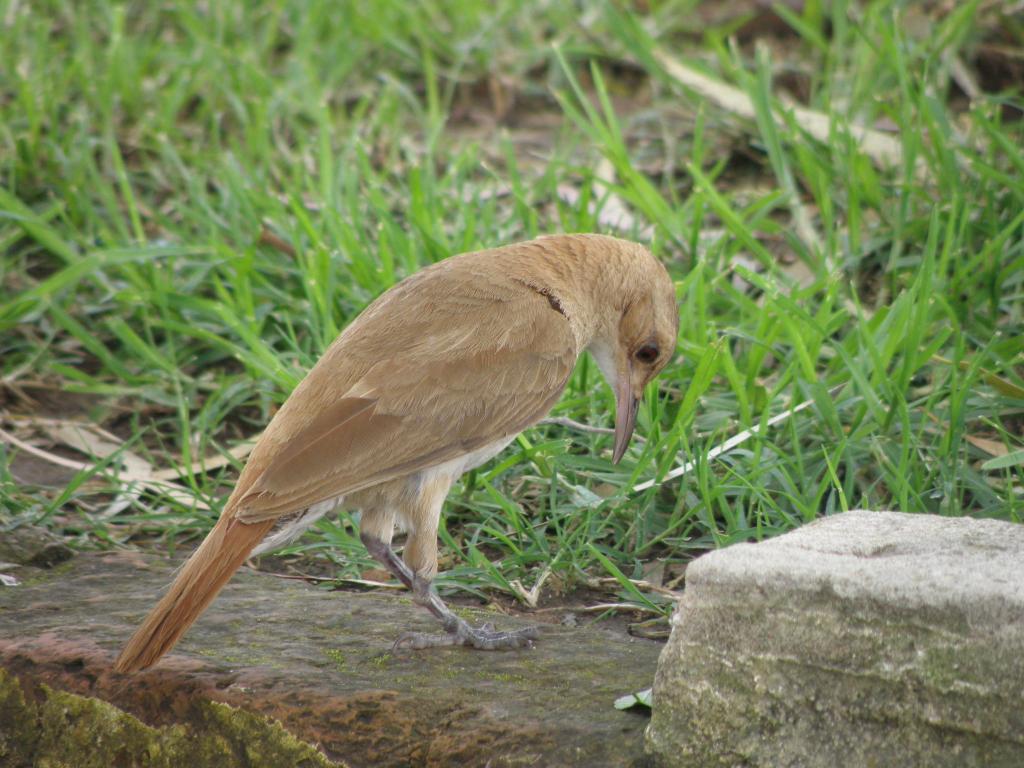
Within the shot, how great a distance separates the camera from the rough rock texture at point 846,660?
95.0 inches

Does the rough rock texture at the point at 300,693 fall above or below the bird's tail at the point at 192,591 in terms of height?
below

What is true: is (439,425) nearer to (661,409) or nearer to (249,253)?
(661,409)

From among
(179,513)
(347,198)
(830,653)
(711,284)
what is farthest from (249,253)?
(830,653)

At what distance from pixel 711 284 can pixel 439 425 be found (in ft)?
5.57

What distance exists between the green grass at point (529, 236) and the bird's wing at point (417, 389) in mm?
517

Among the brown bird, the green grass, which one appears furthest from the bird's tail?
the green grass

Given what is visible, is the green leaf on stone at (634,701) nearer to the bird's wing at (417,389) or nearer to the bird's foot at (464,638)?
the bird's foot at (464,638)

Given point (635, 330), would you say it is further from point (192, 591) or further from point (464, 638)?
point (192, 591)

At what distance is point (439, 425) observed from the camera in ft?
11.5

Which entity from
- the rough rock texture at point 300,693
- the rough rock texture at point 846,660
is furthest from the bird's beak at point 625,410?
the rough rock texture at point 846,660

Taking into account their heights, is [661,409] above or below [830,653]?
below

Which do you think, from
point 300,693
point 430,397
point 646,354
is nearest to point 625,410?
point 646,354

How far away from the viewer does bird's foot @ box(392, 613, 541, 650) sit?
3.38m

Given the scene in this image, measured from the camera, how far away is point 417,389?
352cm
